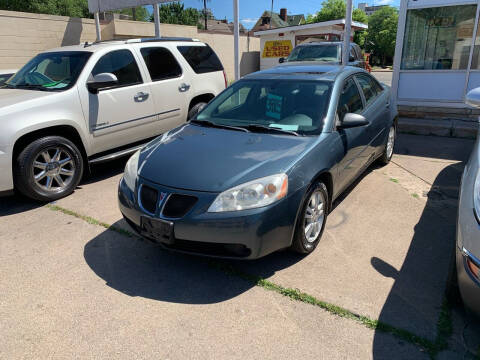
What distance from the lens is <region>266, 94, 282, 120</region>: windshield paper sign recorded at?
3830mm

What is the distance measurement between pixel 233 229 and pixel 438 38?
25.9ft

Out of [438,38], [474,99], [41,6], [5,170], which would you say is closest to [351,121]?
[474,99]

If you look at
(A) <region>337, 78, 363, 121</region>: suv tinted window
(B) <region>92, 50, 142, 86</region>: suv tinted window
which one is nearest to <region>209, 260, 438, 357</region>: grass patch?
(A) <region>337, 78, 363, 121</region>: suv tinted window

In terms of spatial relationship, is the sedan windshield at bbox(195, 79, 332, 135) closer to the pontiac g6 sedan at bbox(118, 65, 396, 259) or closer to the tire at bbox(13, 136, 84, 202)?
the pontiac g6 sedan at bbox(118, 65, 396, 259)

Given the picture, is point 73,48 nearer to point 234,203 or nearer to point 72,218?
point 72,218

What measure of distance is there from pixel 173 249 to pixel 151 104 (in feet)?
10.9

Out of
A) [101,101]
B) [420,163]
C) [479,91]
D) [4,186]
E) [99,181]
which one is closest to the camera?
[479,91]

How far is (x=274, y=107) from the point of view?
3889 mm

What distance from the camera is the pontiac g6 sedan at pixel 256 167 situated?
8.94 ft

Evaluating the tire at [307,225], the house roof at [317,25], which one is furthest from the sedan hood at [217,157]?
the house roof at [317,25]

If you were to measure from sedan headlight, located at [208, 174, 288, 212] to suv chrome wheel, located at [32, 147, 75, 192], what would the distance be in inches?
111

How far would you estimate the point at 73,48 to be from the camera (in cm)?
548

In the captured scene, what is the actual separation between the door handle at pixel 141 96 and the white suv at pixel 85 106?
0.01 metres

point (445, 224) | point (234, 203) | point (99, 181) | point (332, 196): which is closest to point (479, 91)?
point (445, 224)
